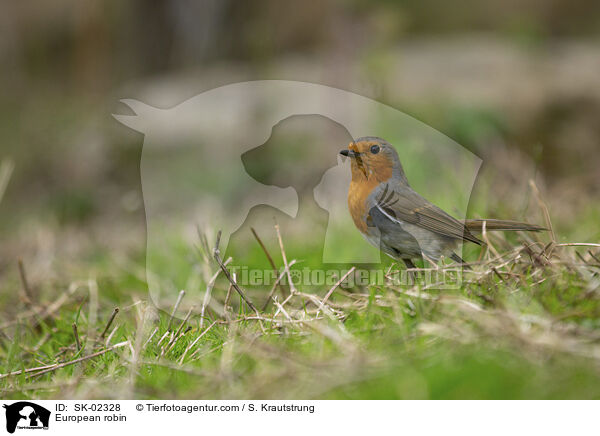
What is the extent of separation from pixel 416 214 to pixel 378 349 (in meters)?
0.65

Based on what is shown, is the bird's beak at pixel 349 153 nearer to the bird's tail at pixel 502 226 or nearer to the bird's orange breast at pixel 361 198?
the bird's orange breast at pixel 361 198

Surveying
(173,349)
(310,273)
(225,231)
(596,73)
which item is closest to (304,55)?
(596,73)

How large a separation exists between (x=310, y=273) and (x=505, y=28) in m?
9.11

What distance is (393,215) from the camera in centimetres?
222

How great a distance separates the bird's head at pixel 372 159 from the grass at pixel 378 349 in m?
0.38

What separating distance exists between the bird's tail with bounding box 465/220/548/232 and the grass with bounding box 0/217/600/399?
0.09 m

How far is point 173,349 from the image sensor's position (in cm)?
211

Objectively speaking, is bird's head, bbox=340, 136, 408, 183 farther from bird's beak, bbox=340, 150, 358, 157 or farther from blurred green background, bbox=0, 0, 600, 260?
blurred green background, bbox=0, 0, 600, 260

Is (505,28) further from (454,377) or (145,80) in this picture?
(454,377)

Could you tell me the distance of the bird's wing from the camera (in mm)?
2199

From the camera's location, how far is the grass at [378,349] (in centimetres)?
154
